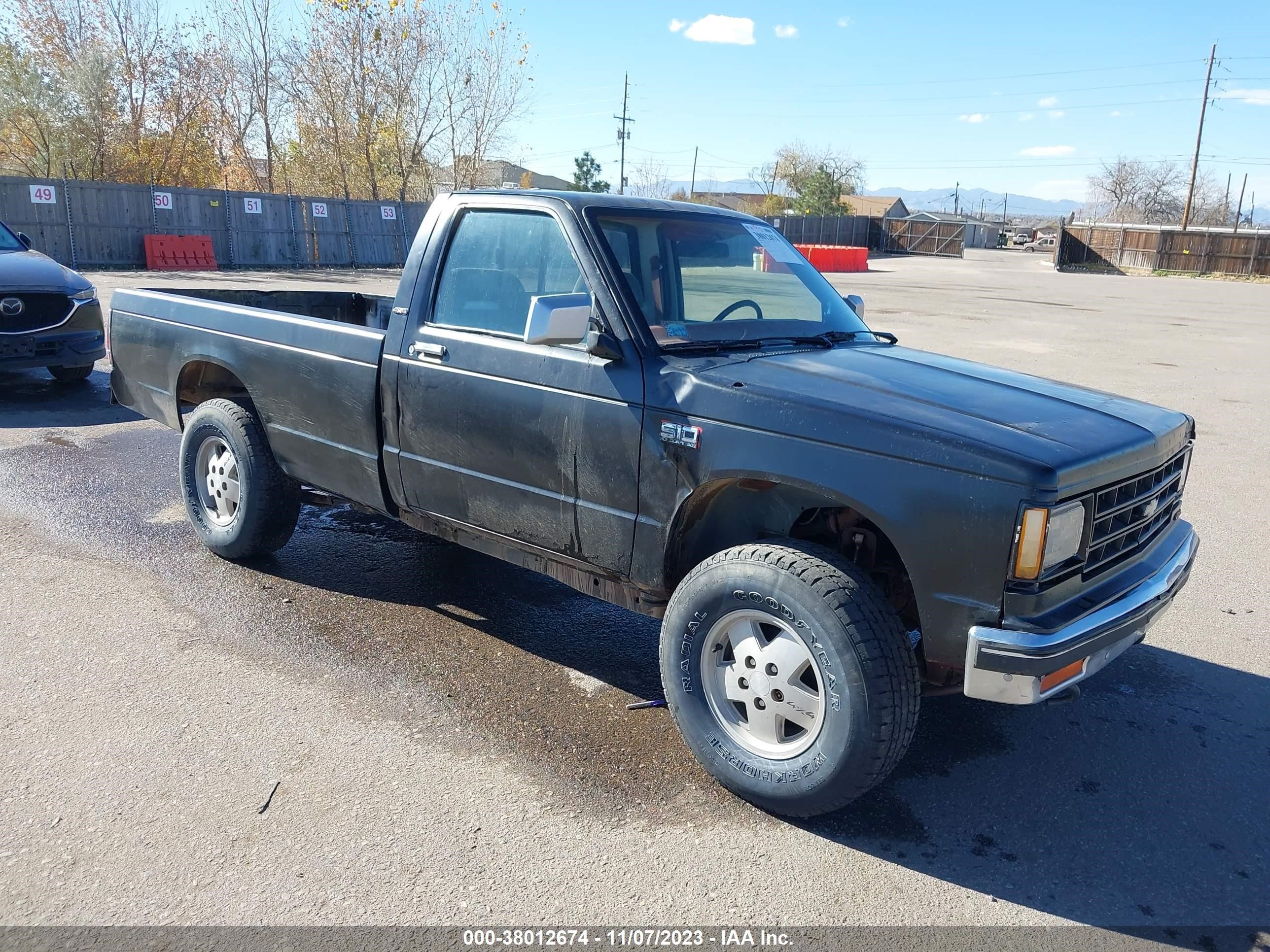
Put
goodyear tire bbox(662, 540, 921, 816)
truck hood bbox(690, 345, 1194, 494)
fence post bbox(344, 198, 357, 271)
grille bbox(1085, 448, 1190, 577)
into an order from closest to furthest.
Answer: truck hood bbox(690, 345, 1194, 494) → goodyear tire bbox(662, 540, 921, 816) → grille bbox(1085, 448, 1190, 577) → fence post bbox(344, 198, 357, 271)

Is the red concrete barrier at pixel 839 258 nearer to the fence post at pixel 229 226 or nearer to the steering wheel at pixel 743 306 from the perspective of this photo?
the fence post at pixel 229 226

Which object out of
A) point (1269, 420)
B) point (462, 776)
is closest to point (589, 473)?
point (462, 776)

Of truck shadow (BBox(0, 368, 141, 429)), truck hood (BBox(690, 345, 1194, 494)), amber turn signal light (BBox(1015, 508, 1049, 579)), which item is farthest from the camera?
truck shadow (BBox(0, 368, 141, 429))

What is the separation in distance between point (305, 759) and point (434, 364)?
1.62 meters

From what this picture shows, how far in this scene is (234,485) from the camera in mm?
5117

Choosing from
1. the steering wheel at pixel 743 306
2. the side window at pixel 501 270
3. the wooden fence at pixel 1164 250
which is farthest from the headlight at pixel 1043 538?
the wooden fence at pixel 1164 250

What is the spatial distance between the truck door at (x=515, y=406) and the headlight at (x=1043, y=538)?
51.4 inches

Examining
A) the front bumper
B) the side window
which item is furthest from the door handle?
the front bumper

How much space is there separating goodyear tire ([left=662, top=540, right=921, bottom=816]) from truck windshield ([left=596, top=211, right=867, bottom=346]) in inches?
38.4

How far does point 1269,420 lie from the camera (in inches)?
399

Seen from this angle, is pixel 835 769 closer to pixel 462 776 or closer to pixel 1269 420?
pixel 462 776

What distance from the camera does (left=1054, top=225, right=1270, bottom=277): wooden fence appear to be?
48.9 meters

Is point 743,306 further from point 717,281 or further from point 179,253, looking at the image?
point 179,253

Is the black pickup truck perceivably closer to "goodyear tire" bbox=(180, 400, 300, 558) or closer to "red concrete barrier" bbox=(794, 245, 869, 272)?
"goodyear tire" bbox=(180, 400, 300, 558)
